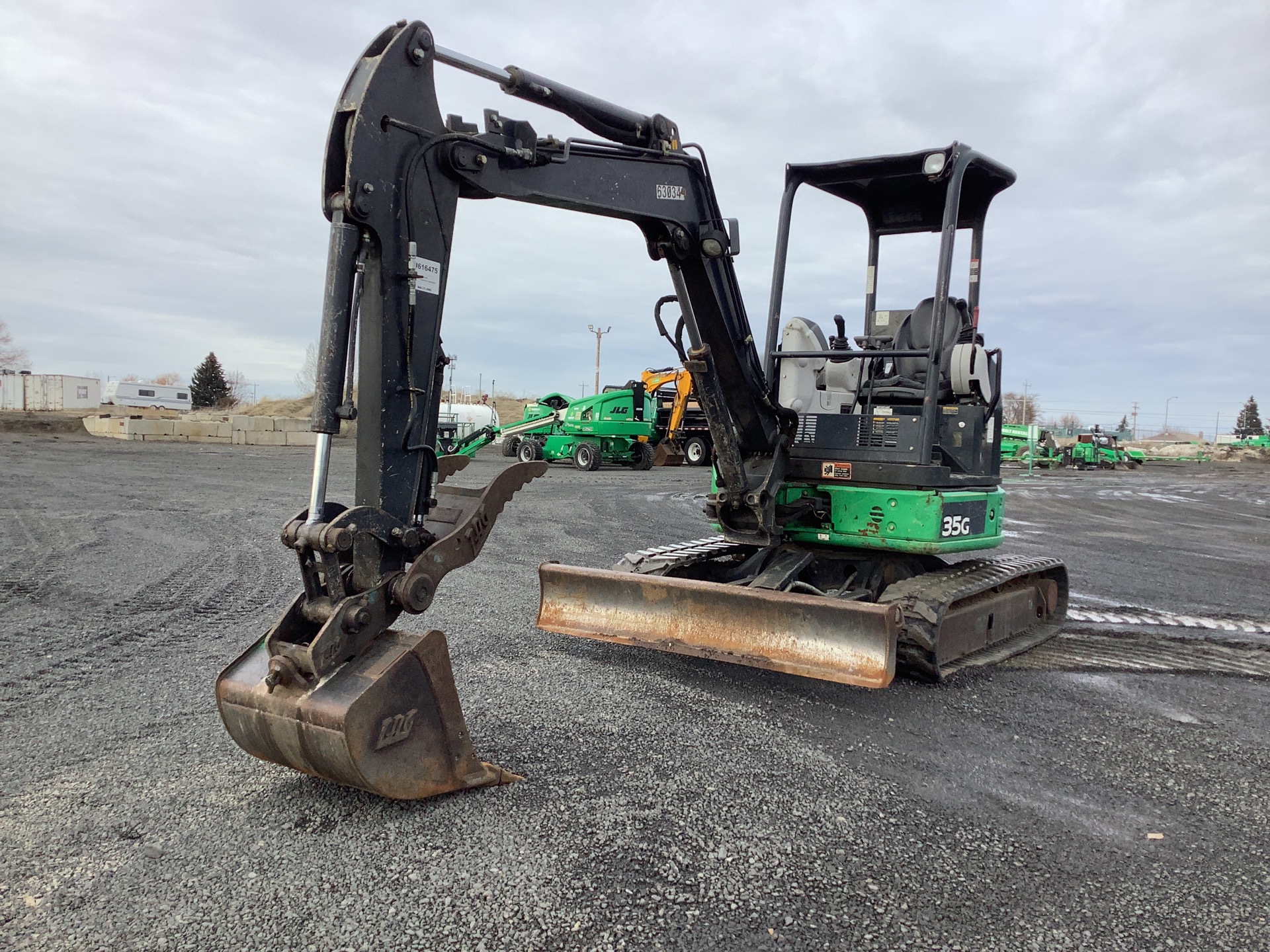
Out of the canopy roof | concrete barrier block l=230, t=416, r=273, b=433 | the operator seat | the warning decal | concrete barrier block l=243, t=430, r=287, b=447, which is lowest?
concrete barrier block l=243, t=430, r=287, b=447

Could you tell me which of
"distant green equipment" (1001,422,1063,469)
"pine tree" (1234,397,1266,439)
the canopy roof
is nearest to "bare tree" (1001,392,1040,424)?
"pine tree" (1234,397,1266,439)

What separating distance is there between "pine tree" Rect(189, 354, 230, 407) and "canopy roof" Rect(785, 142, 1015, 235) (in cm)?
7180

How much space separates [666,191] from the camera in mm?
4781

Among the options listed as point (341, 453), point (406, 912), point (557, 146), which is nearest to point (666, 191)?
point (557, 146)

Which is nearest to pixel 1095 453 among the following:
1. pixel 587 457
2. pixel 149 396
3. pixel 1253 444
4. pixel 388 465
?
pixel 587 457

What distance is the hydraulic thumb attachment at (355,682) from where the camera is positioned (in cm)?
309

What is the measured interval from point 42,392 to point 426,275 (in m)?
68.0

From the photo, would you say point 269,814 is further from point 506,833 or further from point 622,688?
point 622,688

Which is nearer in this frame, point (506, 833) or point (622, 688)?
point (506, 833)

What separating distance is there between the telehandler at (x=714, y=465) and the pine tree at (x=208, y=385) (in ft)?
236

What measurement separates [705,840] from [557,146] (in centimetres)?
303

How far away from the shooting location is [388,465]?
3.52 meters

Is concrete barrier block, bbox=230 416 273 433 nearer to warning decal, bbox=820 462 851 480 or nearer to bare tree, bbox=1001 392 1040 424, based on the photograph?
warning decal, bbox=820 462 851 480

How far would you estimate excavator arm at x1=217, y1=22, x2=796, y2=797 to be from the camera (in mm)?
3152
